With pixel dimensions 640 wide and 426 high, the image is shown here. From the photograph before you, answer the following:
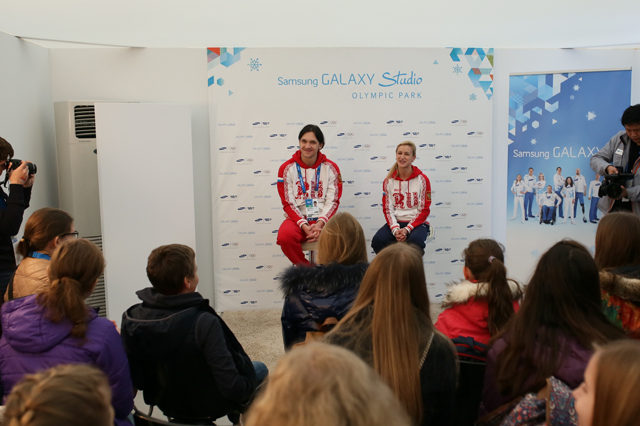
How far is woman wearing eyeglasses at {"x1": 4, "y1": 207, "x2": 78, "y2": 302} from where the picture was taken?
202cm

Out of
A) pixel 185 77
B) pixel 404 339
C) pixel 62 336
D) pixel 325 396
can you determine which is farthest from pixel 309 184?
pixel 325 396

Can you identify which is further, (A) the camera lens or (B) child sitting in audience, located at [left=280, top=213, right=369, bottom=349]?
(A) the camera lens

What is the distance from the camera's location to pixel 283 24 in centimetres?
393

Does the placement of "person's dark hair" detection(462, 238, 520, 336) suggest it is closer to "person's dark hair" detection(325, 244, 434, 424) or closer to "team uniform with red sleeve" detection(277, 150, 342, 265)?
"person's dark hair" detection(325, 244, 434, 424)

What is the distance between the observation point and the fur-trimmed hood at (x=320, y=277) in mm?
1991

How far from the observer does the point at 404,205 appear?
425cm

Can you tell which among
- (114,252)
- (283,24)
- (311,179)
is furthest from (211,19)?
(114,252)

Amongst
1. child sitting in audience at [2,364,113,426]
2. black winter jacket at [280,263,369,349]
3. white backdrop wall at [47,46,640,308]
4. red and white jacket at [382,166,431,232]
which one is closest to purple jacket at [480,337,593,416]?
black winter jacket at [280,263,369,349]

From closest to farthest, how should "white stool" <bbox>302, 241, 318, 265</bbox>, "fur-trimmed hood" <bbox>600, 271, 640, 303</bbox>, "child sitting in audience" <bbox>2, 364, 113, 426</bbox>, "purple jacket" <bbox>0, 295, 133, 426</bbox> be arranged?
"child sitting in audience" <bbox>2, 364, 113, 426</bbox>
"purple jacket" <bbox>0, 295, 133, 426</bbox>
"fur-trimmed hood" <bbox>600, 271, 640, 303</bbox>
"white stool" <bbox>302, 241, 318, 265</bbox>

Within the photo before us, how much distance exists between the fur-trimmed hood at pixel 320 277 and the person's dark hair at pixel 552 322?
0.68m

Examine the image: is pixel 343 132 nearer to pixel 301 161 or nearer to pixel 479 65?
pixel 301 161

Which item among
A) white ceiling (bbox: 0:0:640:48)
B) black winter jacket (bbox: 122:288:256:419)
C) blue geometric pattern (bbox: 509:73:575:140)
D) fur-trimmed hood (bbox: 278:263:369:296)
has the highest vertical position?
white ceiling (bbox: 0:0:640:48)

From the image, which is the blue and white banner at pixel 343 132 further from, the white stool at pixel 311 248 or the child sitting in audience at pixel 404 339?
the child sitting in audience at pixel 404 339

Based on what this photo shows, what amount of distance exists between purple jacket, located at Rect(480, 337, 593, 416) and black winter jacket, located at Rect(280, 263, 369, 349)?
62 centimetres
